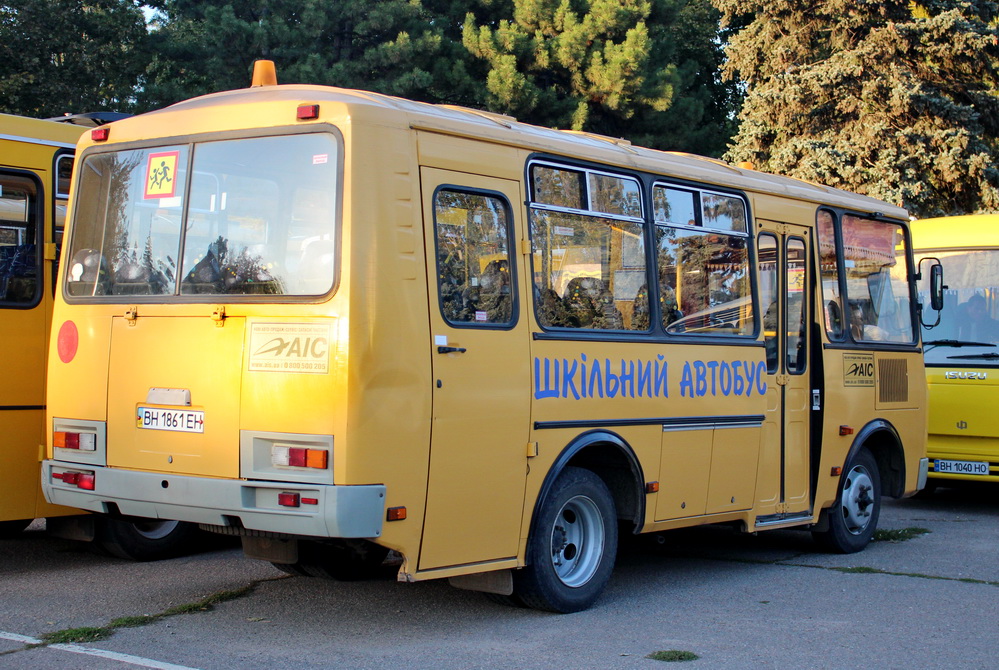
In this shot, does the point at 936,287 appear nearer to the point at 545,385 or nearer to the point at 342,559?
the point at 545,385

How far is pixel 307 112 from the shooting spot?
6012 mm

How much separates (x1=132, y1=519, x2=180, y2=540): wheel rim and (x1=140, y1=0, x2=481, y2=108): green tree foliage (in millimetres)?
15901

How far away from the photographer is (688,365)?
26.1ft

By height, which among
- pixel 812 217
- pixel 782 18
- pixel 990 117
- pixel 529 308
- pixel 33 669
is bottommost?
pixel 33 669

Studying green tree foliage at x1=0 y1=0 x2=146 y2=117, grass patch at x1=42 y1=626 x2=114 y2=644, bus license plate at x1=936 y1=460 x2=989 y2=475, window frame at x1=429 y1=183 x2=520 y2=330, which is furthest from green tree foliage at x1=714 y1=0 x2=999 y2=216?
grass patch at x1=42 y1=626 x2=114 y2=644

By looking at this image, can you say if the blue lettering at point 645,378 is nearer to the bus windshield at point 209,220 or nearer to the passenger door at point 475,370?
the passenger door at point 475,370

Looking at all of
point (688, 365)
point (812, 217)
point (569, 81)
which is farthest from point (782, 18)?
point (688, 365)

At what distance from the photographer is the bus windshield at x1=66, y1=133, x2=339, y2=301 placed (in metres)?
5.98

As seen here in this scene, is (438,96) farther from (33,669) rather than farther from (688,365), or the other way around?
(33,669)

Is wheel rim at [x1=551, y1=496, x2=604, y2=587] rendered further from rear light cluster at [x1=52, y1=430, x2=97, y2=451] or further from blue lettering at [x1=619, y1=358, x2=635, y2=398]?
rear light cluster at [x1=52, y1=430, x2=97, y2=451]

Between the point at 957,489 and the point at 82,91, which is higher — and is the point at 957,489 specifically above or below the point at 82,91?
below

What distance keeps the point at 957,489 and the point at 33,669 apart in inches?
482

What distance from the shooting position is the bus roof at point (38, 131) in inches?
310

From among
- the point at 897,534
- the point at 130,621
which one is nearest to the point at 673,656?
the point at 130,621
